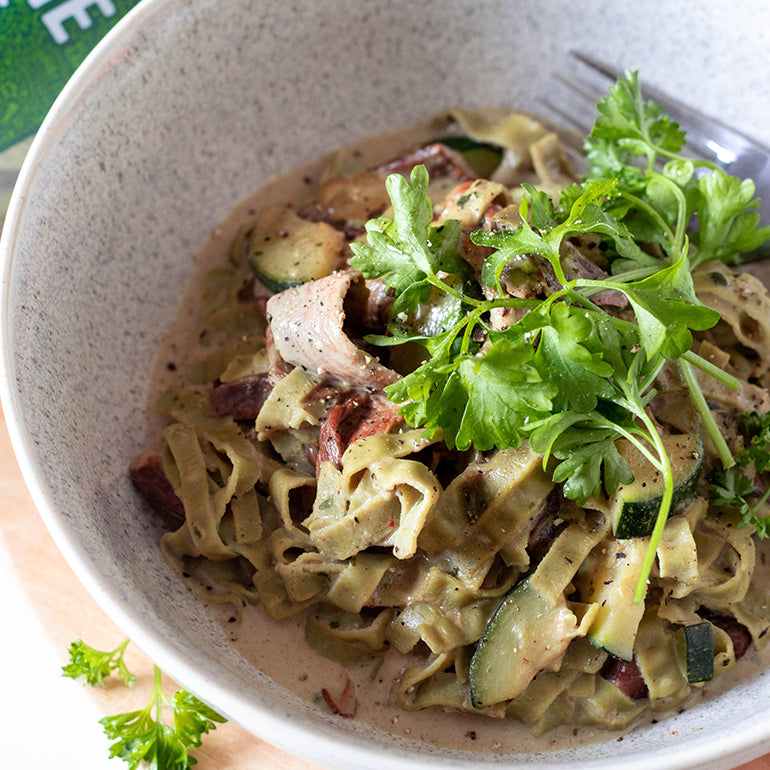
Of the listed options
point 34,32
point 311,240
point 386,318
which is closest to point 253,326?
point 311,240

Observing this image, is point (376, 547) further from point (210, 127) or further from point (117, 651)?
point (210, 127)

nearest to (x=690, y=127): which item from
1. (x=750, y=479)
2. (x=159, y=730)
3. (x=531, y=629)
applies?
(x=750, y=479)

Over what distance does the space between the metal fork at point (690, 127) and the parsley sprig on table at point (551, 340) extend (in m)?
0.85

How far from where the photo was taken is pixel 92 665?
2934mm

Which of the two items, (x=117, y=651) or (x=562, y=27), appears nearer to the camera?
(x=117, y=651)

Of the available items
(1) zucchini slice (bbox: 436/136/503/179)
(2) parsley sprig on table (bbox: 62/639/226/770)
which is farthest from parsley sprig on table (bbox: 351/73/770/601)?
(2) parsley sprig on table (bbox: 62/639/226/770)

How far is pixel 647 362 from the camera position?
247 centimetres

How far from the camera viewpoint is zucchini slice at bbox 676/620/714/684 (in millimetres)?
2760

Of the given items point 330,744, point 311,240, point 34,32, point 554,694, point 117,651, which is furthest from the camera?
point 34,32

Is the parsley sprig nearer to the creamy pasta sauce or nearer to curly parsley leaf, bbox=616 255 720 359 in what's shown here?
Result: the creamy pasta sauce

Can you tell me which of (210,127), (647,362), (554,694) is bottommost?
(554,694)

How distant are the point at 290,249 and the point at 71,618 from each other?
5.64 feet

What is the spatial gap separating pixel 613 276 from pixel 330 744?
179 cm

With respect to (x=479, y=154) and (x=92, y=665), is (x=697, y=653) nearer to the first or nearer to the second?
(x=92, y=665)
